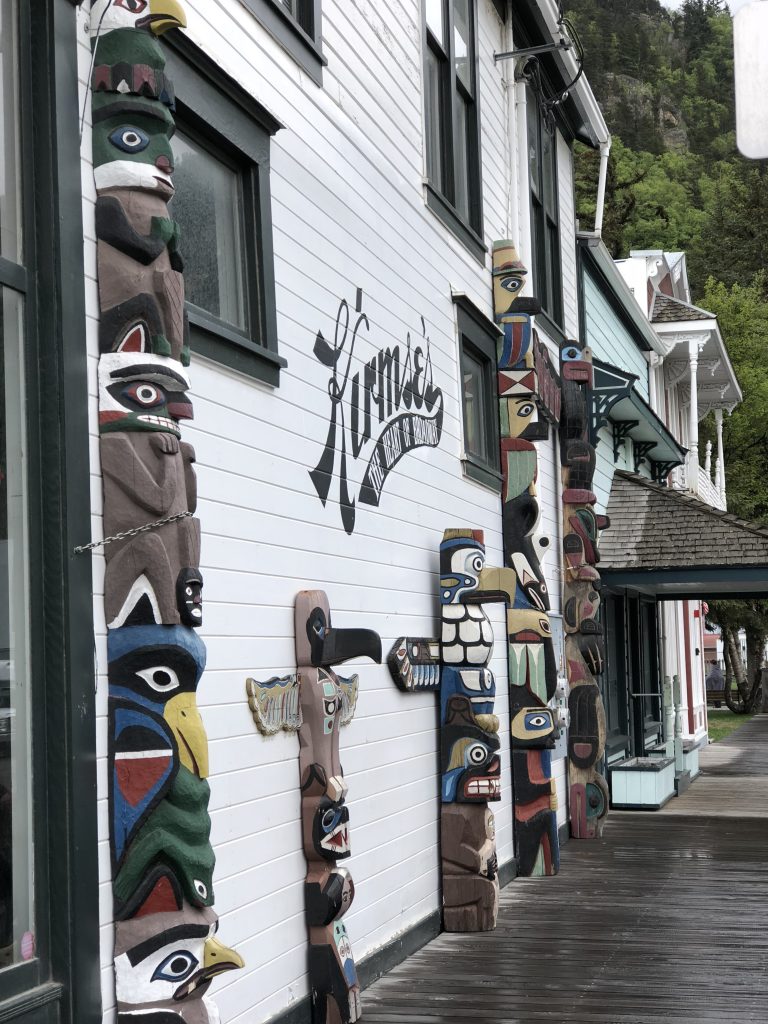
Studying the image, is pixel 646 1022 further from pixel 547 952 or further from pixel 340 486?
pixel 340 486

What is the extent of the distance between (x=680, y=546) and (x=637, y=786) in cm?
293

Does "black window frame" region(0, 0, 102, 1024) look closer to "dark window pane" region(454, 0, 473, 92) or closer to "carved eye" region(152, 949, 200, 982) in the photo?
"carved eye" region(152, 949, 200, 982)

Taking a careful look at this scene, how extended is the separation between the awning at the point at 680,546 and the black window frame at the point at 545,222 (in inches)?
114

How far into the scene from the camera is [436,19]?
381 inches

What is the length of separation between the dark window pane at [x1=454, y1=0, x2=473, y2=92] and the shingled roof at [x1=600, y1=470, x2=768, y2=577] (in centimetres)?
637

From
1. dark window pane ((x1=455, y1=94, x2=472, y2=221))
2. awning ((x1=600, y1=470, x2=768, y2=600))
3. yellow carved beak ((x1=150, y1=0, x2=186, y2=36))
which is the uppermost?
dark window pane ((x1=455, y1=94, x2=472, y2=221))

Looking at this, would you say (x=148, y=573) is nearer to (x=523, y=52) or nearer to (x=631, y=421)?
(x=523, y=52)

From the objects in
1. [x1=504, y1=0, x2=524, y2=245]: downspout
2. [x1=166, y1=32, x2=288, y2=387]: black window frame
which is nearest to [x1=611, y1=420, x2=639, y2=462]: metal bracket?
[x1=504, y1=0, x2=524, y2=245]: downspout

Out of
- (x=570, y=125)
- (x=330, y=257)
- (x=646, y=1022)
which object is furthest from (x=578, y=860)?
(x=570, y=125)

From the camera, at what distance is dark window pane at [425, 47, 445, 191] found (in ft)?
31.1

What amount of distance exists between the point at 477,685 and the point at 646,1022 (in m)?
2.62

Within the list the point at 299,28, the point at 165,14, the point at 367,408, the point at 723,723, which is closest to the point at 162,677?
the point at 165,14

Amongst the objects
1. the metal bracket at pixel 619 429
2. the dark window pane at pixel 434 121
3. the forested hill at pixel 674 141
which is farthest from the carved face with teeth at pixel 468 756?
the forested hill at pixel 674 141

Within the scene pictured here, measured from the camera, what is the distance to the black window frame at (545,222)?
13031mm
